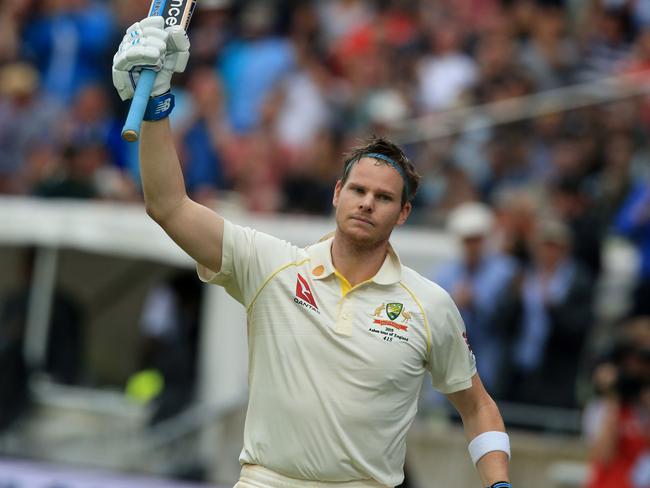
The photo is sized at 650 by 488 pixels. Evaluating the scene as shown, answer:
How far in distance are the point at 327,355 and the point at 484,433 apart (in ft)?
2.70

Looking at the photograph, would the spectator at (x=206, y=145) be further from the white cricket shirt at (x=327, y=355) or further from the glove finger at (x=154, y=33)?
the glove finger at (x=154, y=33)

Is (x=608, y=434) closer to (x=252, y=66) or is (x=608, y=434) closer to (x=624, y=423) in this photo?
(x=624, y=423)

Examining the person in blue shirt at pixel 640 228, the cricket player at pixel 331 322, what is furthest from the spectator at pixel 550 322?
the cricket player at pixel 331 322

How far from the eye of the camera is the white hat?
37.7 feet

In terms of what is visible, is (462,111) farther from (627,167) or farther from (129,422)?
(129,422)

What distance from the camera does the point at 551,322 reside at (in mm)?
11359

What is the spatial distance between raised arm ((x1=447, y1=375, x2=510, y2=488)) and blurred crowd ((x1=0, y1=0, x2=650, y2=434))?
17.3 feet

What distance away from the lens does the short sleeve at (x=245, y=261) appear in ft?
18.6

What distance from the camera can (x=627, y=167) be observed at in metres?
11.8

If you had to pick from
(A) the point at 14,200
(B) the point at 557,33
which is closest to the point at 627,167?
(B) the point at 557,33

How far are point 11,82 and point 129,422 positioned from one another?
4967 mm

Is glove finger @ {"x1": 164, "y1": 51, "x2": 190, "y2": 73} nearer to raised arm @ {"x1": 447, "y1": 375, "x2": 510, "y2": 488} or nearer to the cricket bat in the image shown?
the cricket bat

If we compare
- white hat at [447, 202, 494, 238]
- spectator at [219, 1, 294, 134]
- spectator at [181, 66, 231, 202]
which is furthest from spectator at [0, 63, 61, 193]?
white hat at [447, 202, 494, 238]

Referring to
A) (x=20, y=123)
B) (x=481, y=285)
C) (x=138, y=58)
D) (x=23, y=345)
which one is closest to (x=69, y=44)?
(x=20, y=123)
